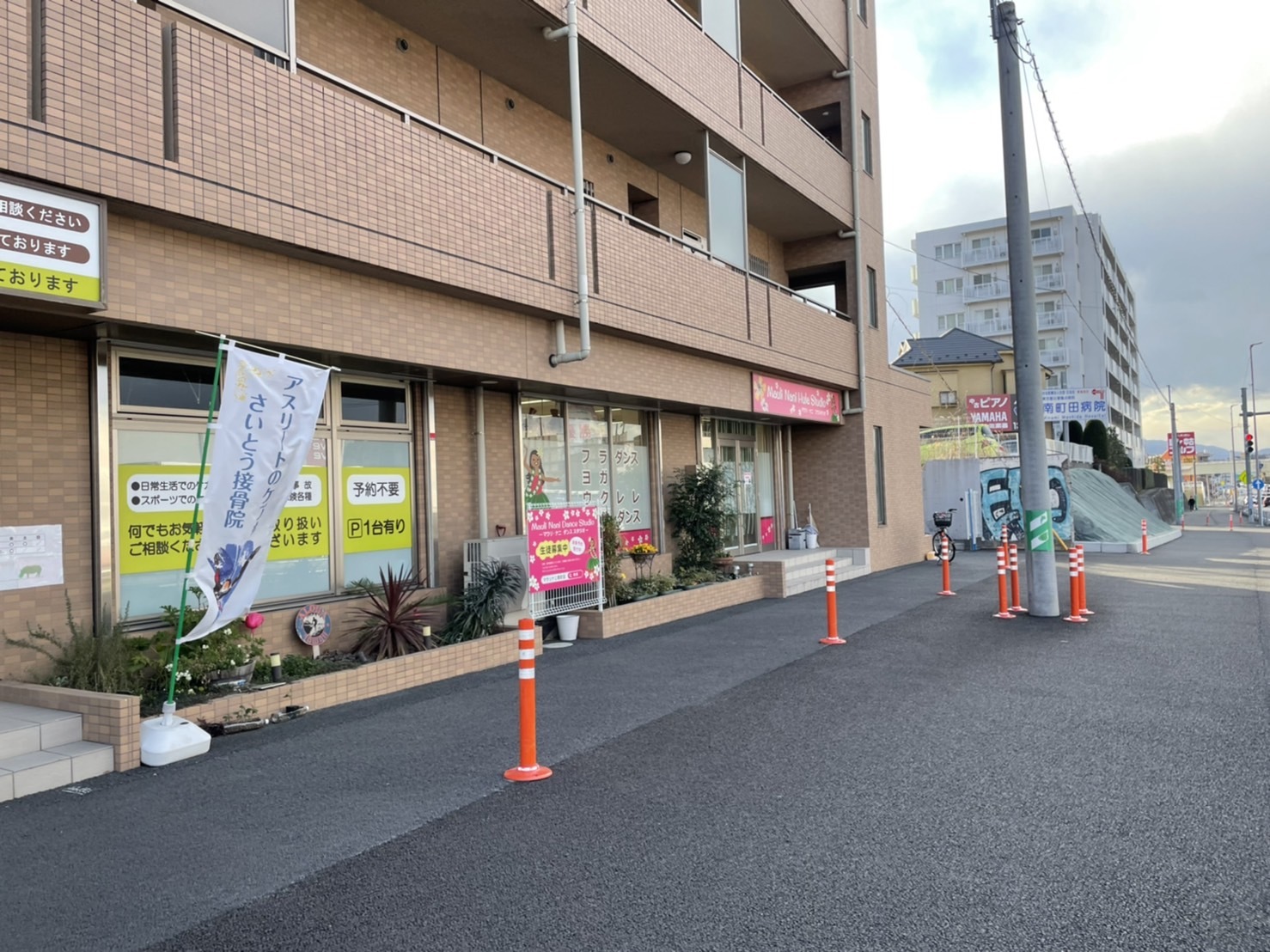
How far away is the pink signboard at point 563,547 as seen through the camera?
1093cm

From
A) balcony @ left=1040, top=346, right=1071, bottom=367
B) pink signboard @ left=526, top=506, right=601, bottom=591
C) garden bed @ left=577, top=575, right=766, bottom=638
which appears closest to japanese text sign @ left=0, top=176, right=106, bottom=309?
pink signboard @ left=526, top=506, right=601, bottom=591

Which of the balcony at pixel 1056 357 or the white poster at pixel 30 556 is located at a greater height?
the balcony at pixel 1056 357

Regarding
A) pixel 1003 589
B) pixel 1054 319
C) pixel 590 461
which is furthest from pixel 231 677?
pixel 1054 319

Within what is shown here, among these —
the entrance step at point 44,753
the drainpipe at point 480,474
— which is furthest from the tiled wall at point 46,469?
the drainpipe at point 480,474

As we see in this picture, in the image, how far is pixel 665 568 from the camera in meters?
15.0

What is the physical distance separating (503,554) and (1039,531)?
7463mm

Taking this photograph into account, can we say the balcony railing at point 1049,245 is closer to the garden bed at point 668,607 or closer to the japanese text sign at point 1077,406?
the japanese text sign at point 1077,406

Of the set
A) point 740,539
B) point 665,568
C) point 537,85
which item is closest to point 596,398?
point 665,568

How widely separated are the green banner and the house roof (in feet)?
124

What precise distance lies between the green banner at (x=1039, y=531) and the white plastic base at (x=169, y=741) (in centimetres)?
1065

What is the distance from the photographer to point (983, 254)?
233ft

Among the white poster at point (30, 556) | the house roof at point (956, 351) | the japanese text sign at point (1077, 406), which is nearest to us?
the white poster at point (30, 556)

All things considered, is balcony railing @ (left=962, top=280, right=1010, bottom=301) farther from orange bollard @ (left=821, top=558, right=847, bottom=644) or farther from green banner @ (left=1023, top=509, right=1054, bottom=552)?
orange bollard @ (left=821, top=558, right=847, bottom=644)

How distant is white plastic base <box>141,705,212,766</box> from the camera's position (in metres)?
6.31
